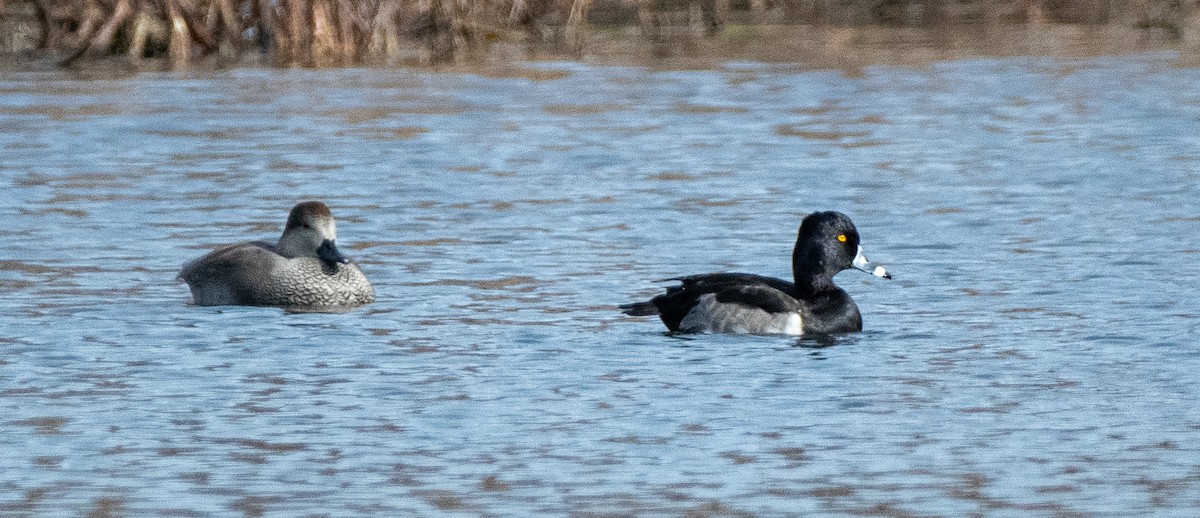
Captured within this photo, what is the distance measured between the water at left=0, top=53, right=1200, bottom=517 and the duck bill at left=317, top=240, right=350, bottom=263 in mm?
368

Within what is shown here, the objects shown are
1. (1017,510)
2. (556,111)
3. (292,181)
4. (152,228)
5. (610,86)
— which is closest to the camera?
(1017,510)

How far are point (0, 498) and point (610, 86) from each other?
16182mm

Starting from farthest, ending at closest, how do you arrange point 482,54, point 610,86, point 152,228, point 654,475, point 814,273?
point 482,54
point 610,86
point 152,228
point 814,273
point 654,475

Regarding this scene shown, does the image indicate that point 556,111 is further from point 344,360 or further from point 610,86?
point 344,360

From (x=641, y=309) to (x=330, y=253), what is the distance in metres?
2.03

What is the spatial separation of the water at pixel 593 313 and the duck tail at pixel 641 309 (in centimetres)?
10

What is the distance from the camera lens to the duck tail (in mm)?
10664

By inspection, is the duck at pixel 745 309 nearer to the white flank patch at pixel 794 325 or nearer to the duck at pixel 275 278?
the white flank patch at pixel 794 325

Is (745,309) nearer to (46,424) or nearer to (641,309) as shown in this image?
(641,309)

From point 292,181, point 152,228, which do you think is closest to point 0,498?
point 152,228

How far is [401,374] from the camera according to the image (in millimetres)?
9391

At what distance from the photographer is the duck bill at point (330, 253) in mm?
11734

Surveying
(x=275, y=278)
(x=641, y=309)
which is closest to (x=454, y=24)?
(x=275, y=278)

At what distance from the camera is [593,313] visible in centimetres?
1105
